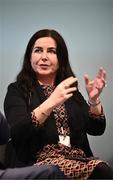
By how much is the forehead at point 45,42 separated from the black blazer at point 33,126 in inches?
7.6

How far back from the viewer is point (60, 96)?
1205 mm

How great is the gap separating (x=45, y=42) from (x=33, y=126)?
0.43 meters

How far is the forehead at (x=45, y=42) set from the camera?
4.81ft

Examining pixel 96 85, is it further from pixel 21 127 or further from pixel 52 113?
pixel 21 127

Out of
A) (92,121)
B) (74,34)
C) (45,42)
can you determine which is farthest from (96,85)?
(74,34)

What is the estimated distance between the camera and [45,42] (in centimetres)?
147

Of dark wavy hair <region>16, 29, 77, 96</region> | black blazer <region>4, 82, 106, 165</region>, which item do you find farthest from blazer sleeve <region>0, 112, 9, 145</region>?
dark wavy hair <region>16, 29, 77, 96</region>

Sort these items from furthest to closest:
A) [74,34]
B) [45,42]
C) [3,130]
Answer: [74,34]
[45,42]
[3,130]

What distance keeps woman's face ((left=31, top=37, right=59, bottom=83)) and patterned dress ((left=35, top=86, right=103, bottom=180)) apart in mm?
72

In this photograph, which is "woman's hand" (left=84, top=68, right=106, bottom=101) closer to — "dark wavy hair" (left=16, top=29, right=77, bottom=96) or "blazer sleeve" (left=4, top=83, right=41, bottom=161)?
"dark wavy hair" (left=16, top=29, right=77, bottom=96)

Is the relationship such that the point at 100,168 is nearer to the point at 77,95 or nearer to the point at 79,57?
the point at 77,95

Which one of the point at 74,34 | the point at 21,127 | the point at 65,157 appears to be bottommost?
the point at 65,157

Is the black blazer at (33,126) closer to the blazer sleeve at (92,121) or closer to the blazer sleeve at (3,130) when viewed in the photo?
the blazer sleeve at (92,121)

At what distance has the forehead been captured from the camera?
147 centimetres
